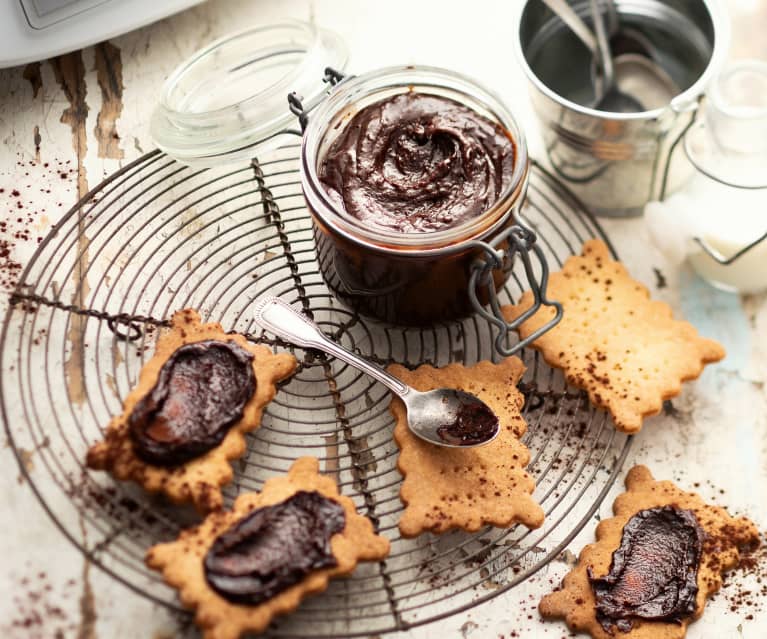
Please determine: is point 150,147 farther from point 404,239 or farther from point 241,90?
point 404,239

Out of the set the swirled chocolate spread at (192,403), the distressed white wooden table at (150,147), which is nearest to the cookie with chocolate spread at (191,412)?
the swirled chocolate spread at (192,403)

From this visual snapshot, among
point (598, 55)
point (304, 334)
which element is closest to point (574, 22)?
point (598, 55)

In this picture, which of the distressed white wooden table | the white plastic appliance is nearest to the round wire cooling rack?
the distressed white wooden table

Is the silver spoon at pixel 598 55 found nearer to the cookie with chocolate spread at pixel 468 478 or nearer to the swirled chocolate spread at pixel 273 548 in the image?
the cookie with chocolate spread at pixel 468 478

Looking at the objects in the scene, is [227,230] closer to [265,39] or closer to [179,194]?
[179,194]

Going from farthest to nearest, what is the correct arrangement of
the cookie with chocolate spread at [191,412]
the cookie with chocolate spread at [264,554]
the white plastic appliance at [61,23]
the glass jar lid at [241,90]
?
the white plastic appliance at [61,23]
the glass jar lid at [241,90]
the cookie with chocolate spread at [191,412]
the cookie with chocolate spread at [264,554]

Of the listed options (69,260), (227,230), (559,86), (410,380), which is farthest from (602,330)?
(69,260)
